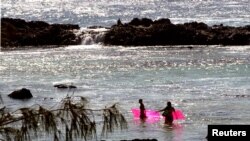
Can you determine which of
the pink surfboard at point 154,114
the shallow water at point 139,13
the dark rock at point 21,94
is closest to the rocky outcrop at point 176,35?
the shallow water at point 139,13

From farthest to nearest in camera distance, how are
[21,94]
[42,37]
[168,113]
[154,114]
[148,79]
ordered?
1. [42,37]
2. [148,79]
3. [21,94]
4. [154,114]
5. [168,113]

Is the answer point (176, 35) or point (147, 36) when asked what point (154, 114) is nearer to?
point (147, 36)

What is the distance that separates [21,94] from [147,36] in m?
29.9

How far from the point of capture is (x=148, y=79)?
1914 inches

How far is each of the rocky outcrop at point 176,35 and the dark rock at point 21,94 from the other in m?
28.7

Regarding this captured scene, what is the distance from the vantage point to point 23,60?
60188 mm

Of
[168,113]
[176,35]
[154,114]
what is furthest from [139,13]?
[168,113]

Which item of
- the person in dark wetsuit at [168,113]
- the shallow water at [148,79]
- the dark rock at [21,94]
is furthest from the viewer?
the dark rock at [21,94]

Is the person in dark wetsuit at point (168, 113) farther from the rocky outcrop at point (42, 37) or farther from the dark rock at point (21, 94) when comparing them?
the rocky outcrop at point (42, 37)

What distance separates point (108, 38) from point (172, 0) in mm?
111491

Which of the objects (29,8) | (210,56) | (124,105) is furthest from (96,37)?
(29,8)

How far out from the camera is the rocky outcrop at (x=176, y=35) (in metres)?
68.4

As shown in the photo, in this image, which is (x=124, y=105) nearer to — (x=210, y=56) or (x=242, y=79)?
(x=242, y=79)

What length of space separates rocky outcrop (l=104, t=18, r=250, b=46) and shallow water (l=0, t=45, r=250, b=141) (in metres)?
2.18
